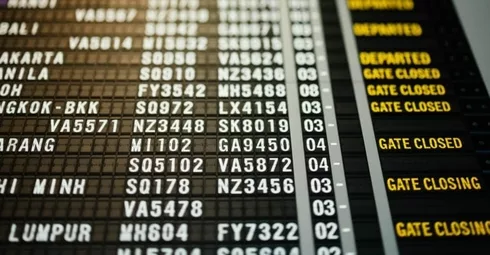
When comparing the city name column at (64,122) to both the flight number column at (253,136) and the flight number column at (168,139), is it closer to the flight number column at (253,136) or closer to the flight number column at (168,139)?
the flight number column at (168,139)

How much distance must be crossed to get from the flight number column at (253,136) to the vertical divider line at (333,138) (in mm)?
206

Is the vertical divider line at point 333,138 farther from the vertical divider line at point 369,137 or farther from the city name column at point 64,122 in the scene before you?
the city name column at point 64,122

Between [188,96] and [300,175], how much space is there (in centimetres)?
75

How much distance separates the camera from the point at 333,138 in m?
2.78

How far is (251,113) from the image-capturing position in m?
2.86

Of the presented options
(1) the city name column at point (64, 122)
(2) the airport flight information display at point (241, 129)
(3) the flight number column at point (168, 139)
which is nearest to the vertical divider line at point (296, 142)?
(2) the airport flight information display at point (241, 129)

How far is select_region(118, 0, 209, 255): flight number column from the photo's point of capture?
8.14 feet

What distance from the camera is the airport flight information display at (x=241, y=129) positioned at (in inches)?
98.5

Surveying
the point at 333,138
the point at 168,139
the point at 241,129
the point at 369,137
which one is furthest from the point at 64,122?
the point at 369,137

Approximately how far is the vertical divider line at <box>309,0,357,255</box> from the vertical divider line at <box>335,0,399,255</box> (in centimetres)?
14

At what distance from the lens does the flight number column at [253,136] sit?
8.20ft

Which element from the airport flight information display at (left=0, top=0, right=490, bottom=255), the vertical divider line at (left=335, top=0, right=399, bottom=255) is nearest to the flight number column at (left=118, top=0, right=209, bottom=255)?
the airport flight information display at (left=0, top=0, right=490, bottom=255)

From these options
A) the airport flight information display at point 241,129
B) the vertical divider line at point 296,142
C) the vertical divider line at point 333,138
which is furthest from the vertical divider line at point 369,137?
the vertical divider line at point 296,142

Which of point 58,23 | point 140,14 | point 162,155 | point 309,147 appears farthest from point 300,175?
point 58,23
